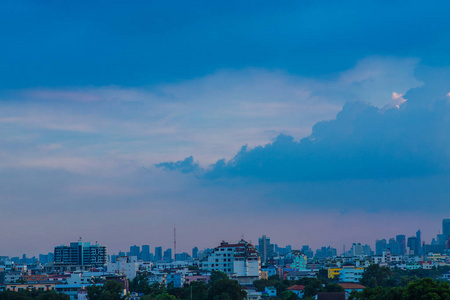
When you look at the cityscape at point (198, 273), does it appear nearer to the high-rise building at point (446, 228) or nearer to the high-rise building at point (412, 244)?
the high-rise building at point (412, 244)

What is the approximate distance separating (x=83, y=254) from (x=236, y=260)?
144 ft

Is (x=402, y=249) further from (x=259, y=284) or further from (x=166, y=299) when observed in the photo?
(x=166, y=299)

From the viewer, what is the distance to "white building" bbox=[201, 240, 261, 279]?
6512 cm

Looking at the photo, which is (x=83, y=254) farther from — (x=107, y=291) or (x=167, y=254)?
(x=167, y=254)

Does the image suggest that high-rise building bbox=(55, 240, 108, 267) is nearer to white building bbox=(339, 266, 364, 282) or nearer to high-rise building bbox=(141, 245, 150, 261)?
white building bbox=(339, 266, 364, 282)

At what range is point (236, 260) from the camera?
65500mm

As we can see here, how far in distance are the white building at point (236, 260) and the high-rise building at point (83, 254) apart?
121 feet

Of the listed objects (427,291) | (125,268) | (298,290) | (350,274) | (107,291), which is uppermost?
(427,291)

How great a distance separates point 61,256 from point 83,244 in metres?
4.30

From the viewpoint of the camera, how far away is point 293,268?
94.6 m

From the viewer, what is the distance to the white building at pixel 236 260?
214 ft

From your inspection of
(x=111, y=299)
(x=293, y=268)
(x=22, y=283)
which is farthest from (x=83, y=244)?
(x=111, y=299)

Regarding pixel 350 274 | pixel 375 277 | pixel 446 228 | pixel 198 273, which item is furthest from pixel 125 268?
pixel 446 228

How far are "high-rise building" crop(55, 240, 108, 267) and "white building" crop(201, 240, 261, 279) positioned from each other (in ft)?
121
